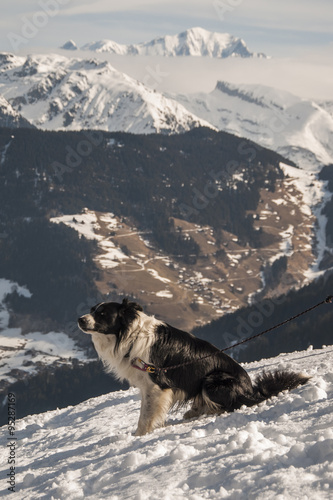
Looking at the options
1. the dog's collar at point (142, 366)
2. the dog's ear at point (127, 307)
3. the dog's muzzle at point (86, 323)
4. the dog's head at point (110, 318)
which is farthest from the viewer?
the dog's collar at point (142, 366)

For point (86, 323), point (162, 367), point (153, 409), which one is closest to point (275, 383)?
point (162, 367)

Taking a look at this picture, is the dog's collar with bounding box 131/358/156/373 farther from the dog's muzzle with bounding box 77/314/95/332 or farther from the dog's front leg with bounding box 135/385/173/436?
the dog's muzzle with bounding box 77/314/95/332

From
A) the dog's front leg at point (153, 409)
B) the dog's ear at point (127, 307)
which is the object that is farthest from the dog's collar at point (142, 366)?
the dog's ear at point (127, 307)

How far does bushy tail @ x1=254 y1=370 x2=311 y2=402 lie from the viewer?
14727 millimetres

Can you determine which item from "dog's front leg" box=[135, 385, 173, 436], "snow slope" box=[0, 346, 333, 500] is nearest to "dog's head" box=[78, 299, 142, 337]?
"dog's front leg" box=[135, 385, 173, 436]

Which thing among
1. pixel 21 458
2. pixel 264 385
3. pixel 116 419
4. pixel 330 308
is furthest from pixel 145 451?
pixel 330 308

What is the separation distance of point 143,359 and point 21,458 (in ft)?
14.8

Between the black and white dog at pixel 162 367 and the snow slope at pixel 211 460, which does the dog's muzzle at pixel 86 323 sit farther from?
the snow slope at pixel 211 460

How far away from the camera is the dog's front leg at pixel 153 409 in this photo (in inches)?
565

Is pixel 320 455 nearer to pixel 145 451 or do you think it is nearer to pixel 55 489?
pixel 145 451

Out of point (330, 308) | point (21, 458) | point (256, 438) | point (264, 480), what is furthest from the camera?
point (330, 308)

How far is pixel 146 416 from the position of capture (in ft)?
47.1

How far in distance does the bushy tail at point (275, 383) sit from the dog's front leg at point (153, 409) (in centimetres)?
206

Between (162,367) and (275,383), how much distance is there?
2607mm
